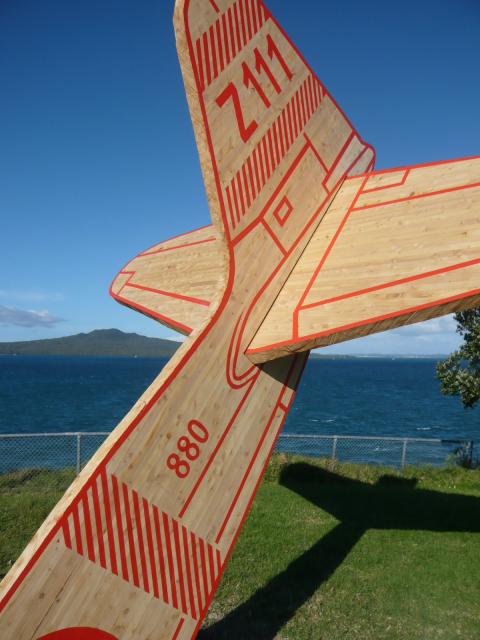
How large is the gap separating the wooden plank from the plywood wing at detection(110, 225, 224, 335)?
64.4 inches

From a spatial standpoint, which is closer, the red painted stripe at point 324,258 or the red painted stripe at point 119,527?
the red painted stripe at point 119,527

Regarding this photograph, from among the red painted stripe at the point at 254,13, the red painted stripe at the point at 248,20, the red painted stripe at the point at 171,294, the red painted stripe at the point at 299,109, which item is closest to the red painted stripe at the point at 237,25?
the red painted stripe at the point at 248,20

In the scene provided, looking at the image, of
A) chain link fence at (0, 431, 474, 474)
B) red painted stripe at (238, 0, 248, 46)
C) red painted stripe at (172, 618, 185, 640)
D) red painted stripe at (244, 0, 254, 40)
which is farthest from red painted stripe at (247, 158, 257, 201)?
chain link fence at (0, 431, 474, 474)

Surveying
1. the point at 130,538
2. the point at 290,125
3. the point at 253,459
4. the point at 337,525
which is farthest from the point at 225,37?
the point at 337,525

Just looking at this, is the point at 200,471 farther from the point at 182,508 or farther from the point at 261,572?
the point at 261,572

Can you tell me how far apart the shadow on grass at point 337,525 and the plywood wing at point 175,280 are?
4470 millimetres

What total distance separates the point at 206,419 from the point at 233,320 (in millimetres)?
1162

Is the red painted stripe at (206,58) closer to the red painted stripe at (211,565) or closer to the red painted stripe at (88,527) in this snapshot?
the red painted stripe at (88,527)

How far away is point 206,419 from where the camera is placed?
511 centimetres

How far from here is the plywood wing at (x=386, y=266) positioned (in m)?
5.01

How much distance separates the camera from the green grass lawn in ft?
23.0

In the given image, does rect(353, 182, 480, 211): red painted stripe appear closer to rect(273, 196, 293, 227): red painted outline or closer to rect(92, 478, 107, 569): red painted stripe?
rect(273, 196, 293, 227): red painted outline

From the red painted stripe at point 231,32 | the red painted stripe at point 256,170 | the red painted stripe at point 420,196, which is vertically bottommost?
the red painted stripe at point 256,170

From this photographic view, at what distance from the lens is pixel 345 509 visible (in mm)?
11695
